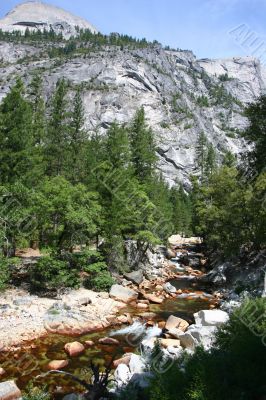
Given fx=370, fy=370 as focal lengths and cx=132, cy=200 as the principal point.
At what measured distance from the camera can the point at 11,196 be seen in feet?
69.1

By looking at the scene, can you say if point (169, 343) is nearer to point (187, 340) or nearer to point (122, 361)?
point (187, 340)

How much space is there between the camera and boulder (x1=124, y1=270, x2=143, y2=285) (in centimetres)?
2778

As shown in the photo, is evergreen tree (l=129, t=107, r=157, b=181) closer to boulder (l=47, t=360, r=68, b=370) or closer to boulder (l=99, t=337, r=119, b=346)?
boulder (l=99, t=337, r=119, b=346)

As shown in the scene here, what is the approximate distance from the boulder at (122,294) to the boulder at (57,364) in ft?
30.3

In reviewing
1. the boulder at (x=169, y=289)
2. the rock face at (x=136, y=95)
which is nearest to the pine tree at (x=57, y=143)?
the boulder at (x=169, y=289)

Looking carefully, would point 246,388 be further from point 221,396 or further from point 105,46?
point 105,46

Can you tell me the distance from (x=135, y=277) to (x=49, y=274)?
8.63m

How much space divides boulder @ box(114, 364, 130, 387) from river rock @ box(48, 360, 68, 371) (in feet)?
7.83

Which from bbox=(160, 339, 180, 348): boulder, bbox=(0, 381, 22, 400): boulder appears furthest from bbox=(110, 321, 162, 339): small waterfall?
bbox=(0, 381, 22, 400): boulder

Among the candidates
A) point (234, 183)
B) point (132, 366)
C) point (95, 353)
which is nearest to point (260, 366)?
point (132, 366)

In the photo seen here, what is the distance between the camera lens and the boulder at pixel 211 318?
1675cm

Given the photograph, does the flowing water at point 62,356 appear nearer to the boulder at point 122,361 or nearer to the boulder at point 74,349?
the boulder at point 74,349

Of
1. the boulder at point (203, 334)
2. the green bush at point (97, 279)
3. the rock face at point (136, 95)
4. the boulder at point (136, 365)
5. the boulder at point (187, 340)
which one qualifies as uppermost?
the rock face at point (136, 95)

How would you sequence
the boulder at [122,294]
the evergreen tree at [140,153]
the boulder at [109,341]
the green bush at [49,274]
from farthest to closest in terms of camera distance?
1. the evergreen tree at [140,153]
2. the boulder at [122,294]
3. the green bush at [49,274]
4. the boulder at [109,341]
